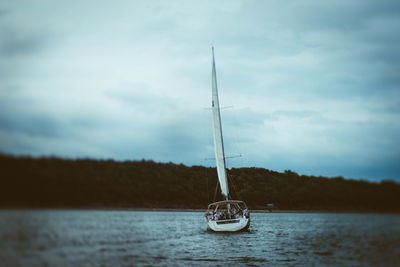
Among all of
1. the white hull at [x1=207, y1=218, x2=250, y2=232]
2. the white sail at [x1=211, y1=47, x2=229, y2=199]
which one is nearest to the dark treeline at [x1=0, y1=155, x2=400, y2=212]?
the white sail at [x1=211, y1=47, x2=229, y2=199]

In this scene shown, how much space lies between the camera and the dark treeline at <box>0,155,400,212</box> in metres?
14.3

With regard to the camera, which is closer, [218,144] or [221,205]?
[221,205]

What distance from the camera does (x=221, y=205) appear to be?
149 ft

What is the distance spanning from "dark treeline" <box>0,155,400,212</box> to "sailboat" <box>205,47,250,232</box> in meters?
2.54

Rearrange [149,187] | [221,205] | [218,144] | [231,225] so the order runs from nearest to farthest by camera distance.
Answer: [231,225], [221,205], [218,144], [149,187]

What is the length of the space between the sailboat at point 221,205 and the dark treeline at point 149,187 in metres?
2.54

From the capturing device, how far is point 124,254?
24312 mm

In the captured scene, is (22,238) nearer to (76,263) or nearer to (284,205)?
(76,263)

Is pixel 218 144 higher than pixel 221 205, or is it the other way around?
pixel 218 144

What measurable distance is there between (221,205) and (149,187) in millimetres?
15577

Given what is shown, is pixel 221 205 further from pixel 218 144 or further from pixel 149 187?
pixel 149 187

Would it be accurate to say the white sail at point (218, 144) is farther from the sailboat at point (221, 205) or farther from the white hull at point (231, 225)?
the white hull at point (231, 225)

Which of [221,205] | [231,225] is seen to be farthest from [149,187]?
[231,225]

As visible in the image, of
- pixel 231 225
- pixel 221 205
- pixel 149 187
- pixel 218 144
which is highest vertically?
pixel 218 144
